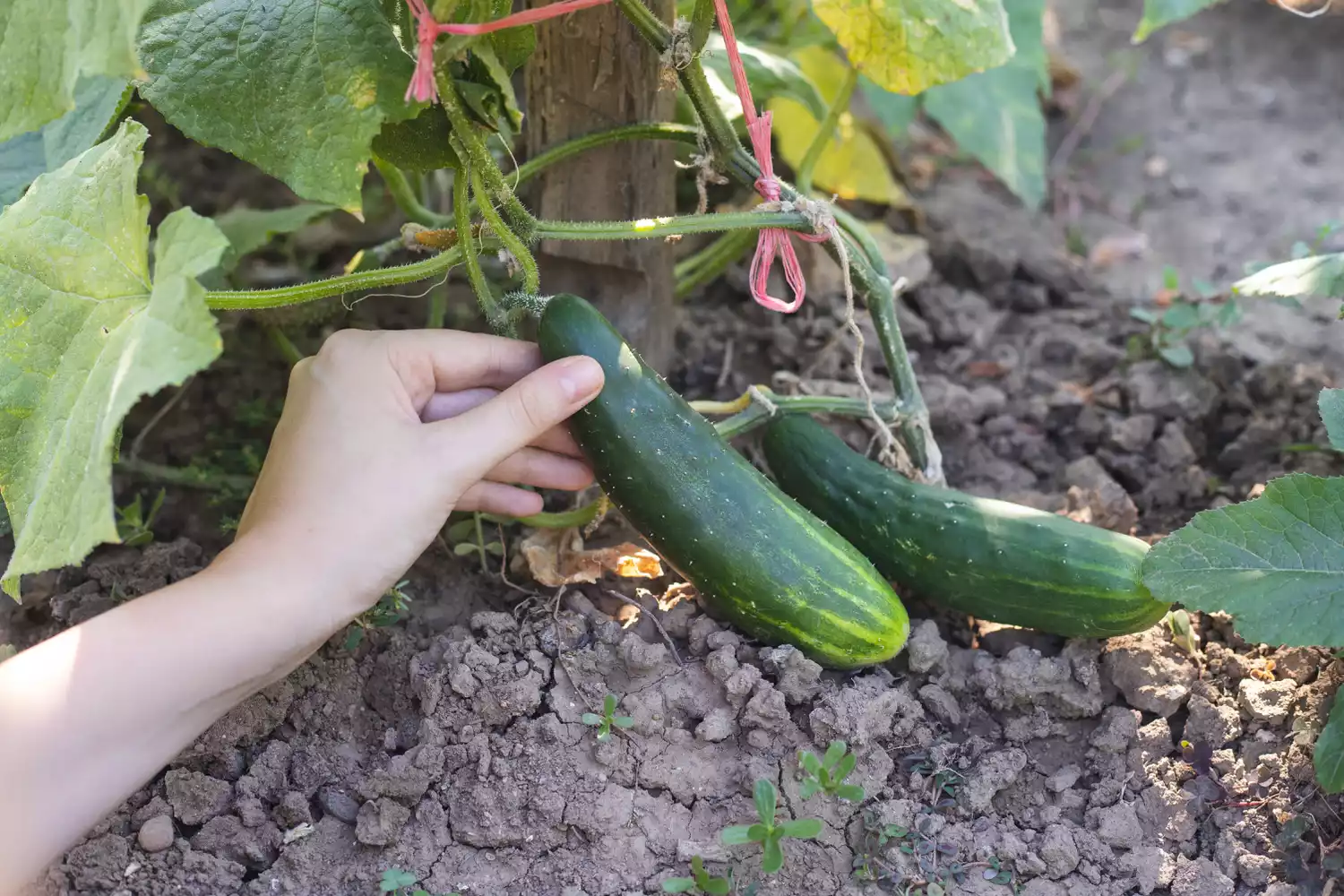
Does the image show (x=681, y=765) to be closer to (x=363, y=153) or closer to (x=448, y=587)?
(x=448, y=587)

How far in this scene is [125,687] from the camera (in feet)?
4.99

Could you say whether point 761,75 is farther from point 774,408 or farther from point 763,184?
point 774,408

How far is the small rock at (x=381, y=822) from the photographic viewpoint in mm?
1686

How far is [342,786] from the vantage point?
178 centimetres

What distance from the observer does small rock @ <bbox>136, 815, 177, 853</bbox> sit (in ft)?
5.53

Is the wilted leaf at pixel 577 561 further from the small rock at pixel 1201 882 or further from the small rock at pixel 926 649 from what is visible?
the small rock at pixel 1201 882

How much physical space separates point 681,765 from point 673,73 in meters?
1.10

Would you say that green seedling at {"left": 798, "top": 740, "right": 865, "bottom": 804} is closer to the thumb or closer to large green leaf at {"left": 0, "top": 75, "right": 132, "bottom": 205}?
the thumb

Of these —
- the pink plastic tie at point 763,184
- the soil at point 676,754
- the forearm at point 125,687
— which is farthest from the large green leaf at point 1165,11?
the forearm at point 125,687

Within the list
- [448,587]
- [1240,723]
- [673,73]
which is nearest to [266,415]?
[448,587]

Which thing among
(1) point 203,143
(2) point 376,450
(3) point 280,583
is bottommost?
(3) point 280,583

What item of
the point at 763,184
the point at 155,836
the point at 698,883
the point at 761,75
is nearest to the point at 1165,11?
the point at 761,75

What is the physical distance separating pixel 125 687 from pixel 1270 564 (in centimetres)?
166

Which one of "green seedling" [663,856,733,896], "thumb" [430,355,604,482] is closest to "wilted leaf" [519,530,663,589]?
"thumb" [430,355,604,482]
